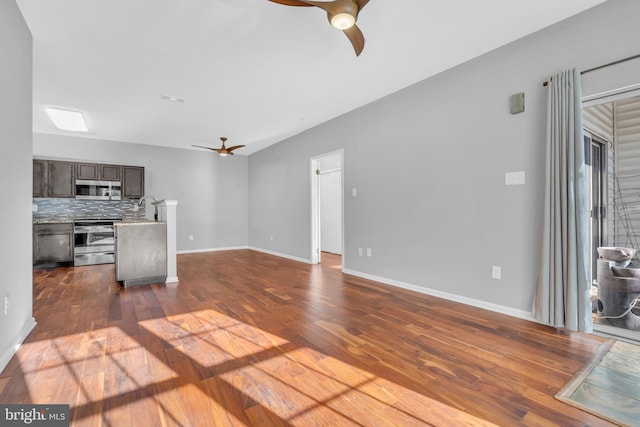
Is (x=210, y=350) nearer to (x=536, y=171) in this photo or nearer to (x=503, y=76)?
(x=536, y=171)

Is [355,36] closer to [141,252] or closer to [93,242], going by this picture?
[141,252]

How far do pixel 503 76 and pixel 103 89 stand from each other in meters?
4.76

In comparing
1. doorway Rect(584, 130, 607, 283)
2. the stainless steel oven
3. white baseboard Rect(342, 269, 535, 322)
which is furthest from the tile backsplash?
doorway Rect(584, 130, 607, 283)

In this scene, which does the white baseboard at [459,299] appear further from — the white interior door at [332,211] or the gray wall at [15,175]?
the gray wall at [15,175]

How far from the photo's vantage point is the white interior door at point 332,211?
7270 millimetres

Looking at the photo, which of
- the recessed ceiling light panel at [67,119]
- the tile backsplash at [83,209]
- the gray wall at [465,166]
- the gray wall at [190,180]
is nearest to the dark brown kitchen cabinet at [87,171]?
the gray wall at [190,180]

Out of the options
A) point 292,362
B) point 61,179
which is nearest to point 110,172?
point 61,179

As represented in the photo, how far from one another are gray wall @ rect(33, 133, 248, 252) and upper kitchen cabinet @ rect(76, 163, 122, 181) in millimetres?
406

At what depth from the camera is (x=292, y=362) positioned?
2027mm

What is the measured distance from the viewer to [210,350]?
221cm

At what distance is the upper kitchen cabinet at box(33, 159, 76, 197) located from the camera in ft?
18.4

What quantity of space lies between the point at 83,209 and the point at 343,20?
681 cm

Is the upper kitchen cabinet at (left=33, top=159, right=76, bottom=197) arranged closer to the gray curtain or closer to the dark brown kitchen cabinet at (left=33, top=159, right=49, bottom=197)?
the dark brown kitchen cabinet at (left=33, top=159, right=49, bottom=197)

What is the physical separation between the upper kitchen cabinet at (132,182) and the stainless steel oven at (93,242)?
2.39 feet
